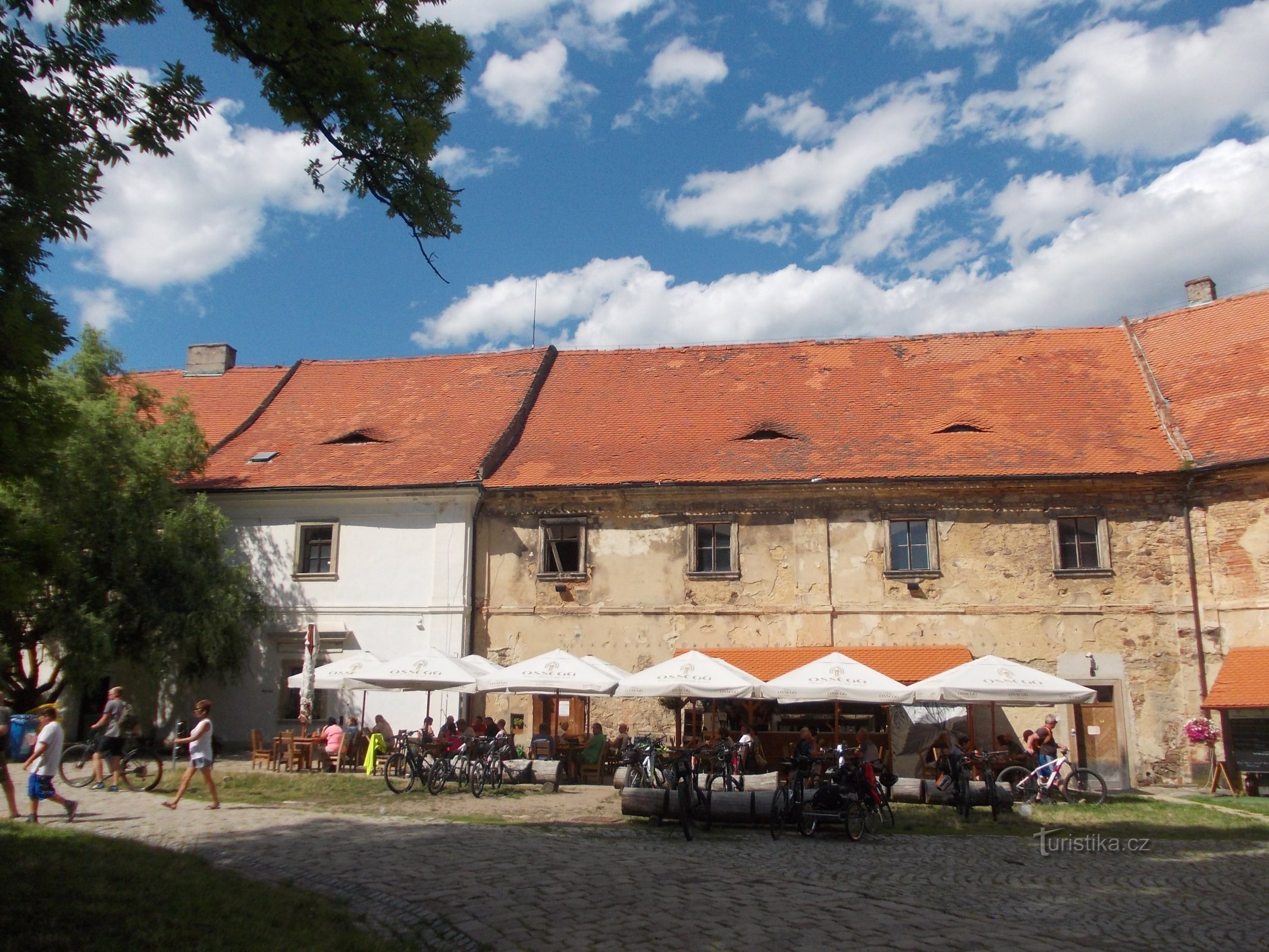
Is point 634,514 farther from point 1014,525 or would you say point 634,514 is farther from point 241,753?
point 241,753

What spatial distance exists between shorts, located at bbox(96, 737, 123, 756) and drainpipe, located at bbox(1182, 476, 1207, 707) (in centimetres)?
1883

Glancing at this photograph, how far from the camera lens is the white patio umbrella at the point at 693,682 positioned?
16.1 metres

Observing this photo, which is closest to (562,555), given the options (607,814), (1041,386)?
(607,814)

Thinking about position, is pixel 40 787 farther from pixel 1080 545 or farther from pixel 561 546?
pixel 1080 545

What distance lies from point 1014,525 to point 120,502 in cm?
1783

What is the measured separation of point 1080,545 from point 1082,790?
18.6 ft

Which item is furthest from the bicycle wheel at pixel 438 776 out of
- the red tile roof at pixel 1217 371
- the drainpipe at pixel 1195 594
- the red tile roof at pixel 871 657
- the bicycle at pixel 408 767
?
the red tile roof at pixel 1217 371

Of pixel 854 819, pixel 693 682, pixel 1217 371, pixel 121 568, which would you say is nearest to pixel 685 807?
pixel 854 819

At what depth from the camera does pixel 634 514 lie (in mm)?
22250

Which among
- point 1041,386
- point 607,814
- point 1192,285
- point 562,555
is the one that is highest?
point 1192,285

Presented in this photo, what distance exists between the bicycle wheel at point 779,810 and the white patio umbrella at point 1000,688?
4.06 m

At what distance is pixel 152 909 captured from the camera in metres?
7.24

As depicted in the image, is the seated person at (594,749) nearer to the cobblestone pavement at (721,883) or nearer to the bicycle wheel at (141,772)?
the cobblestone pavement at (721,883)

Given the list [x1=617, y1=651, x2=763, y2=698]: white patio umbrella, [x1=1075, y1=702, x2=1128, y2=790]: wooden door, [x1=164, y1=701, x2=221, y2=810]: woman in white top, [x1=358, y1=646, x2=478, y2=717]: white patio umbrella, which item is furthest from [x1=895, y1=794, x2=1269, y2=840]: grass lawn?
[x1=164, y1=701, x2=221, y2=810]: woman in white top
